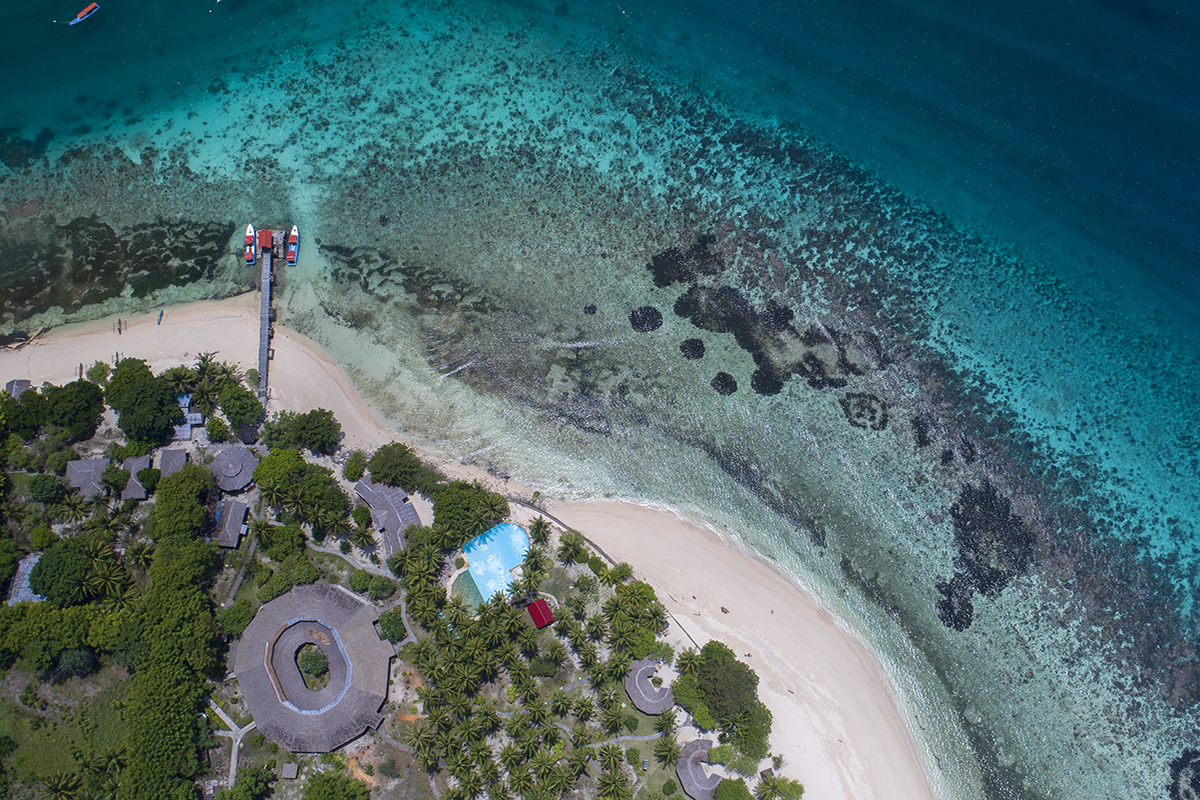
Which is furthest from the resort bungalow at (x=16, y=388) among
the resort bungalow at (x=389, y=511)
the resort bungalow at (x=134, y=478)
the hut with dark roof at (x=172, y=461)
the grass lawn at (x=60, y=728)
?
the resort bungalow at (x=389, y=511)

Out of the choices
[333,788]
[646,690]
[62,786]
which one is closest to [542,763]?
[646,690]

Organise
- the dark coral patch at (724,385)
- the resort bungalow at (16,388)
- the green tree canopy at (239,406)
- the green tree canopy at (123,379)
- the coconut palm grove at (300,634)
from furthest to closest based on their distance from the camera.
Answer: the dark coral patch at (724,385)
the resort bungalow at (16,388)
the green tree canopy at (123,379)
the green tree canopy at (239,406)
the coconut palm grove at (300,634)

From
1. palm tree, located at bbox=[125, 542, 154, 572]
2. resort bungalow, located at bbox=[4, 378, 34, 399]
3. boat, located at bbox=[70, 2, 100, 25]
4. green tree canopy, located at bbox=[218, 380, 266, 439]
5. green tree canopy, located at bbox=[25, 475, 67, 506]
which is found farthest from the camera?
boat, located at bbox=[70, 2, 100, 25]

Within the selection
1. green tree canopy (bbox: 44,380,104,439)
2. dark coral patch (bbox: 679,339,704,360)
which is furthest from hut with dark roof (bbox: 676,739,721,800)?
green tree canopy (bbox: 44,380,104,439)

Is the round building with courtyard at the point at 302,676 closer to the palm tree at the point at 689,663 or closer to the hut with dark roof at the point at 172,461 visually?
the hut with dark roof at the point at 172,461

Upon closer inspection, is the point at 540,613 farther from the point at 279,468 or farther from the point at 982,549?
the point at 982,549

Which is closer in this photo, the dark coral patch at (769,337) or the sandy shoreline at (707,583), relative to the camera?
the sandy shoreline at (707,583)

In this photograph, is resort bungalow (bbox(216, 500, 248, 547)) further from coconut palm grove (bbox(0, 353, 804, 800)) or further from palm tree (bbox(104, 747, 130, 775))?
palm tree (bbox(104, 747, 130, 775))
